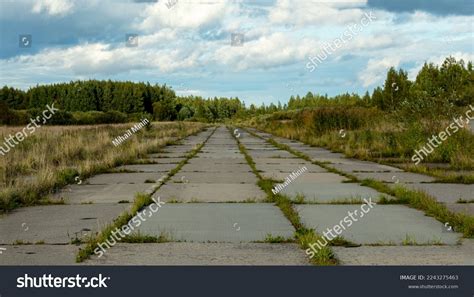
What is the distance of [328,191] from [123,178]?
3.95 m

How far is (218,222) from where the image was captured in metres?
5.75

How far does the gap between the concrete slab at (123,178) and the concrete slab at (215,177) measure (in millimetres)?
455

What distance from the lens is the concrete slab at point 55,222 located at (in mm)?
5133

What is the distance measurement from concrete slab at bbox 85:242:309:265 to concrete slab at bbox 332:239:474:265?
0.39 meters

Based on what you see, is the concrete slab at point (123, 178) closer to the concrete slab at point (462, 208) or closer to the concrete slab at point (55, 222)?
the concrete slab at point (55, 222)

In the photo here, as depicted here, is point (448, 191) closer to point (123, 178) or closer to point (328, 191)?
point (328, 191)

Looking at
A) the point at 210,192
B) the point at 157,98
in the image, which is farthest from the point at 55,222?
the point at 157,98

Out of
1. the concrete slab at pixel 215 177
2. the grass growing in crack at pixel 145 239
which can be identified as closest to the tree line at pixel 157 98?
the concrete slab at pixel 215 177

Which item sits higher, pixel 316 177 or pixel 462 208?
pixel 316 177
